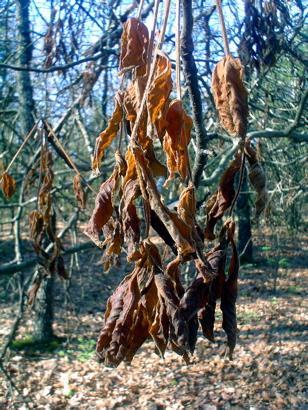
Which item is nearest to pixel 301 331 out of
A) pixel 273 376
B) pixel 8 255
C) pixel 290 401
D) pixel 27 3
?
pixel 273 376

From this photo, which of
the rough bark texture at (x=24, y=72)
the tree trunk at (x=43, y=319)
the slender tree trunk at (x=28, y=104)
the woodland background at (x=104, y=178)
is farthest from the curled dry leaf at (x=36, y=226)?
the tree trunk at (x=43, y=319)

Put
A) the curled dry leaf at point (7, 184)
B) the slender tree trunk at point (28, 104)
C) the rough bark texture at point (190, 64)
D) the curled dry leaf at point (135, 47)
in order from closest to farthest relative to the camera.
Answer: the curled dry leaf at point (135, 47) → the rough bark texture at point (190, 64) → the curled dry leaf at point (7, 184) → the slender tree trunk at point (28, 104)

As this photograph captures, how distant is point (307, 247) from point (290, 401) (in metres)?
9.67

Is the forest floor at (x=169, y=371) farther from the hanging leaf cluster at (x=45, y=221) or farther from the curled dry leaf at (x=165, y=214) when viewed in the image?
the curled dry leaf at (x=165, y=214)

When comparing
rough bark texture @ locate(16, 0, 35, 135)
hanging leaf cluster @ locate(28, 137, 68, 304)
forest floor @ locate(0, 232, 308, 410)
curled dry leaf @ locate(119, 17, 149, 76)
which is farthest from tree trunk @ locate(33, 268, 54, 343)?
curled dry leaf @ locate(119, 17, 149, 76)

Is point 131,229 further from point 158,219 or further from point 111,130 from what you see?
point 111,130

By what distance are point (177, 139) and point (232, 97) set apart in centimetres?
11

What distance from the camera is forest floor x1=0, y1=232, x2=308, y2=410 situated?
626 cm

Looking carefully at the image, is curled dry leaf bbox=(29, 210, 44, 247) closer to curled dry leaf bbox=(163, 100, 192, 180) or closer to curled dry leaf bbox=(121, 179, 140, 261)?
curled dry leaf bbox=(121, 179, 140, 261)

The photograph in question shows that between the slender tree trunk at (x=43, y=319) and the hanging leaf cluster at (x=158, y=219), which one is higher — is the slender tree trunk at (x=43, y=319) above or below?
below

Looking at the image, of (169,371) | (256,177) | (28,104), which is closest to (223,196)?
(256,177)

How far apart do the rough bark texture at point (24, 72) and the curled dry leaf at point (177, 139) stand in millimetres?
Result: 5197

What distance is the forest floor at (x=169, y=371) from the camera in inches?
247

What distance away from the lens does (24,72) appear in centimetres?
721
